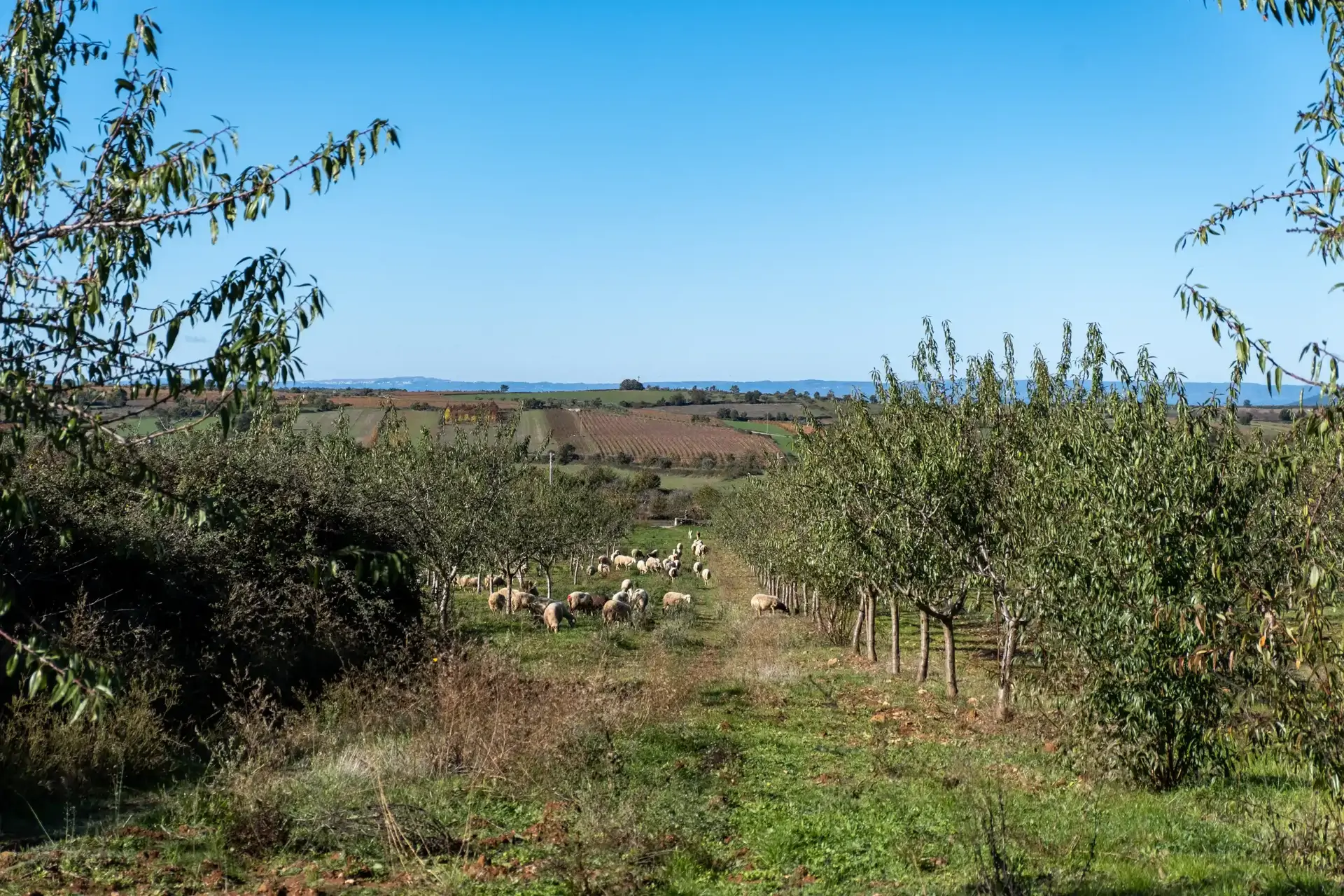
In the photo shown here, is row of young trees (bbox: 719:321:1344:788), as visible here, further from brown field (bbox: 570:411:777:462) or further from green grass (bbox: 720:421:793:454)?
brown field (bbox: 570:411:777:462)

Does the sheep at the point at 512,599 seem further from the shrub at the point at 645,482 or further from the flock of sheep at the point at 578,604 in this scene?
the shrub at the point at 645,482

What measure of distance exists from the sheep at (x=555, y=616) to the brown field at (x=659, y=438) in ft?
201

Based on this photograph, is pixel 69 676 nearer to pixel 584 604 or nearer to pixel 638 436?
pixel 584 604

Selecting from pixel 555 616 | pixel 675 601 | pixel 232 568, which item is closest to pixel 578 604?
pixel 555 616

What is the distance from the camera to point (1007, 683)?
17562 millimetres

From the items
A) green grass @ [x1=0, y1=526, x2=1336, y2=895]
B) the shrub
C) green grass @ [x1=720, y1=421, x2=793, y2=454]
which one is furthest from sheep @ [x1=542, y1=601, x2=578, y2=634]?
the shrub

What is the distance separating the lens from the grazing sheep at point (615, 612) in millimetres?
33347

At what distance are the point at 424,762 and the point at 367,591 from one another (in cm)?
745

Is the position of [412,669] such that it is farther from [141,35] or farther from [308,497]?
[141,35]

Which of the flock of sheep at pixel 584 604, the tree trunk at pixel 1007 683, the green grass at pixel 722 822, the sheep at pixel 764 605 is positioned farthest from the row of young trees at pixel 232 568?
the sheep at pixel 764 605

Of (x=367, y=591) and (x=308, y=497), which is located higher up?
(x=308, y=497)

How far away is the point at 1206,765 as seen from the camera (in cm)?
1213

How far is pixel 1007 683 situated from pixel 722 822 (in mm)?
8323

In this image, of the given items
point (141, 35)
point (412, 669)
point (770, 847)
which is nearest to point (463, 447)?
point (412, 669)
